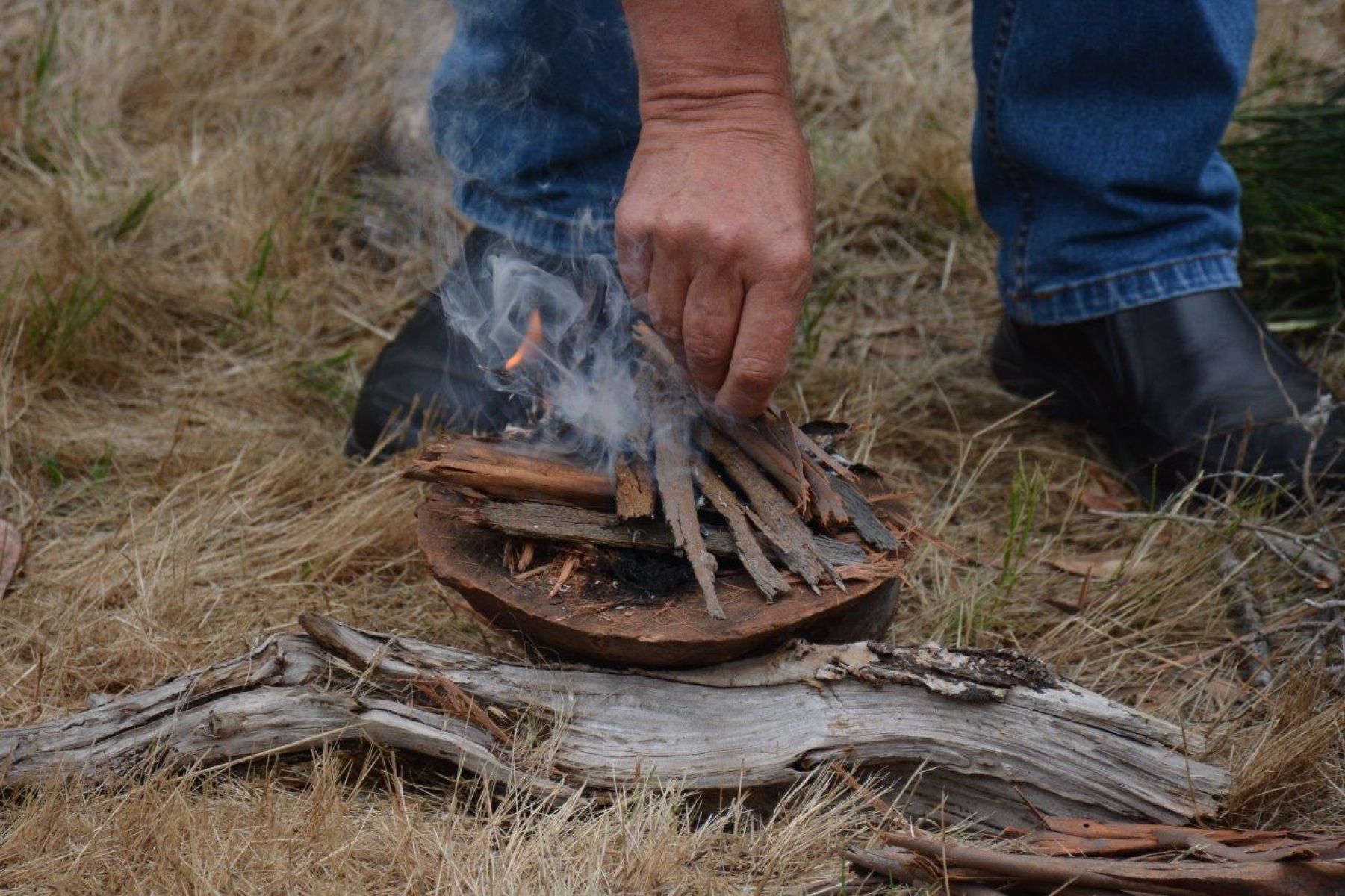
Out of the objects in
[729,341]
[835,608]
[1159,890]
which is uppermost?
[729,341]

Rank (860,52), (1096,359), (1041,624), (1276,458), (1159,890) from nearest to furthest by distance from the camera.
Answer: (1159,890) → (1041,624) → (1276,458) → (1096,359) → (860,52)

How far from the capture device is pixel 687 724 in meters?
1.72

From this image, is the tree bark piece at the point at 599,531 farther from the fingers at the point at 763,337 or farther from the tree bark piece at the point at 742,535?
the fingers at the point at 763,337

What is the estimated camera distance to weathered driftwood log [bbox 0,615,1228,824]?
1668 millimetres

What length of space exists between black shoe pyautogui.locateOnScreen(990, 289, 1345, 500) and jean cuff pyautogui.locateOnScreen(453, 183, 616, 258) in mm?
1097

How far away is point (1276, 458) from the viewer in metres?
2.49

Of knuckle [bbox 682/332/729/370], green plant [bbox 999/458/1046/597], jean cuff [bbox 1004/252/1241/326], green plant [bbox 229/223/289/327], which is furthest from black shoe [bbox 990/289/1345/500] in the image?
green plant [bbox 229/223/289/327]

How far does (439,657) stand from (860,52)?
3299 mm

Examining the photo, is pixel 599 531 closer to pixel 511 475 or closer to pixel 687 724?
pixel 511 475

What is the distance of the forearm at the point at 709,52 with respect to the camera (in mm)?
1615

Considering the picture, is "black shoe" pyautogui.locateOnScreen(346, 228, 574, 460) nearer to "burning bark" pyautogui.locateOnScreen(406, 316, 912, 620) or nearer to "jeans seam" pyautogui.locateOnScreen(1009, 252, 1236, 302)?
"burning bark" pyautogui.locateOnScreen(406, 316, 912, 620)

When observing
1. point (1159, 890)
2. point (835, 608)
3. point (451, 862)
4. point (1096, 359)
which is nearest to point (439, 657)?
point (451, 862)

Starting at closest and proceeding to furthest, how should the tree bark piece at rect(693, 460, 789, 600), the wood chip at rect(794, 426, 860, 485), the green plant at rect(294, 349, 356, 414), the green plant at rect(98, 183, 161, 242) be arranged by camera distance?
the tree bark piece at rect(693, 460, 789, 600)
the wood chip at rect(794, 426, 860, 485)
the green plant at rect(294, 349, 356, 414)
the green plant at rect(98, 183, 161, 242)

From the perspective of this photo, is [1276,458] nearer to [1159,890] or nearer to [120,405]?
[1159,890]
